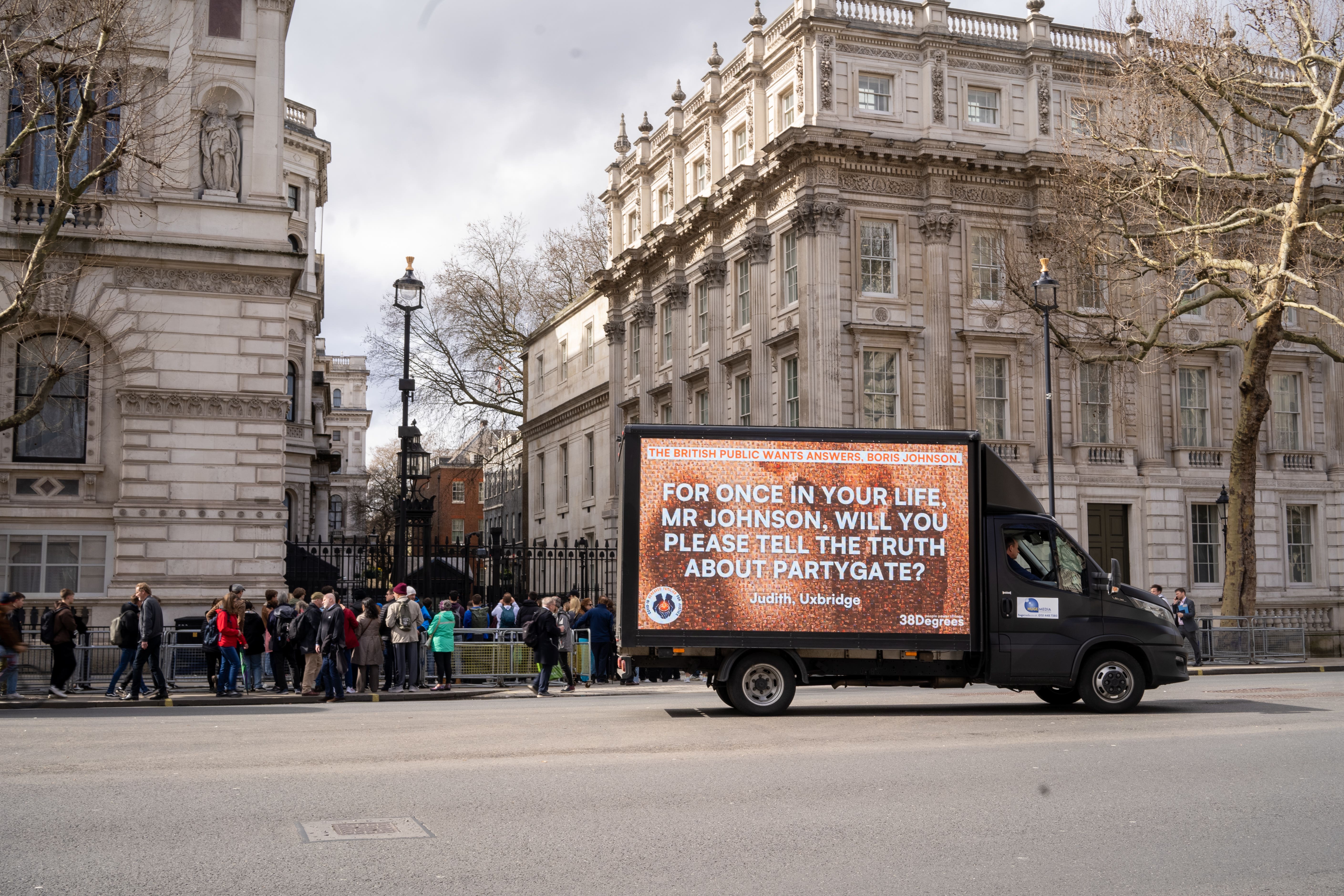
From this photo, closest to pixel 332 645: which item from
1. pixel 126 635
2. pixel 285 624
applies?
pixel 285 624

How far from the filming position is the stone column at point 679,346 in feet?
141

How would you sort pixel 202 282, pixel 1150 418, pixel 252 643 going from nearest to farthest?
pixel 252 643, pixel 202 282, pixel 1150 418

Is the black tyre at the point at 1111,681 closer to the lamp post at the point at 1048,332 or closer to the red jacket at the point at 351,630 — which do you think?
the lamp post at the point at 1048,332

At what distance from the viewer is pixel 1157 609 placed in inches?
635

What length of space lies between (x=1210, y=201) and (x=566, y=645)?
70.0 feet

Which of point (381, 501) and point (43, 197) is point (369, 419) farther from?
point (43, 197)

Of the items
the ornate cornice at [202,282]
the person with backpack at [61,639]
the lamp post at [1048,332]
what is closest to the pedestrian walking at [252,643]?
the person with backpack at [61,639]

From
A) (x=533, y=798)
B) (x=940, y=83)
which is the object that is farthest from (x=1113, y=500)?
(x=533, y=798)

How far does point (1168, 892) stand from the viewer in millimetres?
6590

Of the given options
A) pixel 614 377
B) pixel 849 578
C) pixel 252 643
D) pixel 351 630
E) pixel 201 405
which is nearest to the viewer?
pixel 849 578

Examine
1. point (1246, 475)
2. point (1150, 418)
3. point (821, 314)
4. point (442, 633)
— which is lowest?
point (442, 633)

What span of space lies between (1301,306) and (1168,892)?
22.0 meters

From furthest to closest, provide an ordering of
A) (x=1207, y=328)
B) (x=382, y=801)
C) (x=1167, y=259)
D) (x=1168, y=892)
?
1. (x=1207, y=328)
2. (x=1167, y=259)
3. (x=382, y=801)
4. (x=1168, y=892)

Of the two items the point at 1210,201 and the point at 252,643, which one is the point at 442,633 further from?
the point at 1210,201
